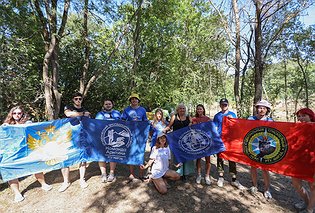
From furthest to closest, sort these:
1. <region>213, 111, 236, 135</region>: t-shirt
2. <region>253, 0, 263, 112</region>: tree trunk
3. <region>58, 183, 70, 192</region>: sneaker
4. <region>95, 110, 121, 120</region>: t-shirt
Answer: <region>253, 0, 263, 112</region>: tree trunk
<region>95, 110, 121, 120</region>: t-shirt
<region>213, 111, 236, 135</region>: t-shirt
<region>58, 183, 70, 192</region>: sneaker

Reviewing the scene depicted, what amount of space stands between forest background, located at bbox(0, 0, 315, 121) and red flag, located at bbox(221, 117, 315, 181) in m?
4.49

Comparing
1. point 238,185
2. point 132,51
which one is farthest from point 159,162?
point 132,51

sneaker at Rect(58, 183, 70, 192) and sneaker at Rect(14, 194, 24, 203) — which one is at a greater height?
sneaker at Rect(58, 183, 70, 192)

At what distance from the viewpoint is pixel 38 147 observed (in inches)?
167

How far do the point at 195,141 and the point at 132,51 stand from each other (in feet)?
38.4

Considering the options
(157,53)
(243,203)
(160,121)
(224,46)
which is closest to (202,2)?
(224,46)

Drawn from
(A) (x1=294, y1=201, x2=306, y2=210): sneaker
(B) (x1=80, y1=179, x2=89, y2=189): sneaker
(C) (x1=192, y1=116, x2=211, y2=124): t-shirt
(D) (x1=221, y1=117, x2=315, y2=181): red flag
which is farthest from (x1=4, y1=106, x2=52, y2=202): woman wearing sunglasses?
(A) (x1=294, y1=201, x2=306, y2=210): sneaker

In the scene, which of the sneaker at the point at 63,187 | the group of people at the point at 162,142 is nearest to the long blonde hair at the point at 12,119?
the group of people at the point at 162,142

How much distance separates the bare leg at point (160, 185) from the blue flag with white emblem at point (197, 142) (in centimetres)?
61

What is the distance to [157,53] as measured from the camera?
15055 millimetres

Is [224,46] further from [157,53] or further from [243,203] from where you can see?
[243,203]

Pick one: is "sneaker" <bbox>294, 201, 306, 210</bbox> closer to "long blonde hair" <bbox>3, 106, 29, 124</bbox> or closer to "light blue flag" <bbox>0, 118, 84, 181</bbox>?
"light blue flag" <bbox>0, 118, 84, 181</bbox>

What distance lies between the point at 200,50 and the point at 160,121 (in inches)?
552

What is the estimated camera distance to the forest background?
632 centimetres
